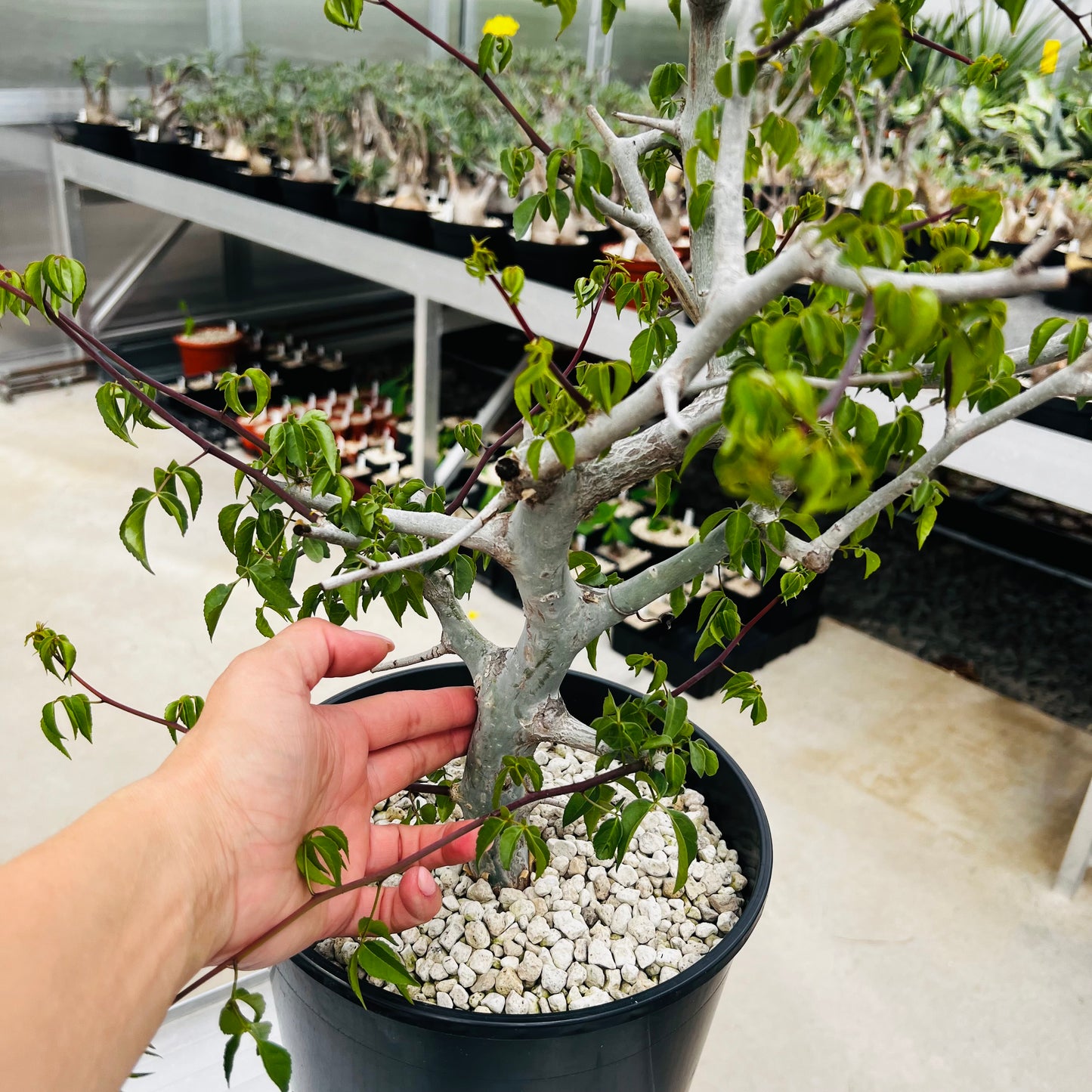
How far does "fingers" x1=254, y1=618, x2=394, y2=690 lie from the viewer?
0.83m

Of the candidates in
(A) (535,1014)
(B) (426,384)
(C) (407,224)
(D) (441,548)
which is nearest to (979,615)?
(B) (426,384)

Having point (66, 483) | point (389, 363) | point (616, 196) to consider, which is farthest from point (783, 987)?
point (389, 363)

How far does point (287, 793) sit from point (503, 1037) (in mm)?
252

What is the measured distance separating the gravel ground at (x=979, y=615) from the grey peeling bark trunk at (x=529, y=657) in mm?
1606

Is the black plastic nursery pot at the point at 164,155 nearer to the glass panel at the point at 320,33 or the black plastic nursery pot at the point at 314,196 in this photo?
the black plastic nursery pot at the point at 314,196

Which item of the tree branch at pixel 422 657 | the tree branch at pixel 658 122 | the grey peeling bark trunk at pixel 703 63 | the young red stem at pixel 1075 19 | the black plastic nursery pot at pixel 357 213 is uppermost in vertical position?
the young red stem at pixel 1075 19

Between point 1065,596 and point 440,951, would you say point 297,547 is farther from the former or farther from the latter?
point 1065,596

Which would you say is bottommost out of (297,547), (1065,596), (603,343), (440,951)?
(1065,596)

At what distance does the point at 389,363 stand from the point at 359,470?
1432mm

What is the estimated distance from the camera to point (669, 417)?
1.76 ft

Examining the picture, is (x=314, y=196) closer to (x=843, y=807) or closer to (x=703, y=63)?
(x=843, y=807)

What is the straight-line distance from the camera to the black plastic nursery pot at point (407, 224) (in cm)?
236

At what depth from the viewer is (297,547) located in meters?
0.85

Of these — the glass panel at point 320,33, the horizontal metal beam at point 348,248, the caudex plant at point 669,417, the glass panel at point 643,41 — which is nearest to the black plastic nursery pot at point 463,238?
the horizontal metal beam at point 348,248
